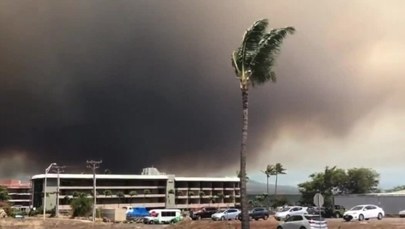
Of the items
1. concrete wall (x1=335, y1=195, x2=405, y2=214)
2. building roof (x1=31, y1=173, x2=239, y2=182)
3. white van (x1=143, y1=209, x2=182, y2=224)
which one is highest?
building roof (x1=31, y1=173, x2=239, y2=182)

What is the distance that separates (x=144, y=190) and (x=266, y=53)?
153550 millimetres

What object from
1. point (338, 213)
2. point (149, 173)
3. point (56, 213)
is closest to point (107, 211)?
point (56, 213)

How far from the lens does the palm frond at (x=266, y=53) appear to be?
25.8 meters

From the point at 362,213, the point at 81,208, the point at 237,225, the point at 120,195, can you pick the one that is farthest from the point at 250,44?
the point at 120,195

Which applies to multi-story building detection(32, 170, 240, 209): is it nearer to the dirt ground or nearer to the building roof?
the building roof

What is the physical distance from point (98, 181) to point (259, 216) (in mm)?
99632

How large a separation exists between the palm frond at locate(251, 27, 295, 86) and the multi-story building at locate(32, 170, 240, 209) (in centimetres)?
13493

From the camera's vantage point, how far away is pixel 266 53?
26000mm

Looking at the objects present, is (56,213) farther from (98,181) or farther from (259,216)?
(259,216)

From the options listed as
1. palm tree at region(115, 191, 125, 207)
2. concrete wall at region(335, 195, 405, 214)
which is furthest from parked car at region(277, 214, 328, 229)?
palm tree at region(115, 191, 125, 207)

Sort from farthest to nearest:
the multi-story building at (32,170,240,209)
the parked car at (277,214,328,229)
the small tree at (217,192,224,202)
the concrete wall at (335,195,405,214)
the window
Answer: the small tree at (217,192,224,202) → the multi-story building at (32,170,240,209) → the window → the concrete wall at (335,195,405,214) → the parked car at (277,214,328,229)

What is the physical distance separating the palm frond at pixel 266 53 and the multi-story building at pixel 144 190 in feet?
443

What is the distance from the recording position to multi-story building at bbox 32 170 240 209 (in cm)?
16125

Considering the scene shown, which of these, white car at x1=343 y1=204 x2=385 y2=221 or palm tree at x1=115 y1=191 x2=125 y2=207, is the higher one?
palm tree at x1=115 y1=191 x2=125 y2=207
